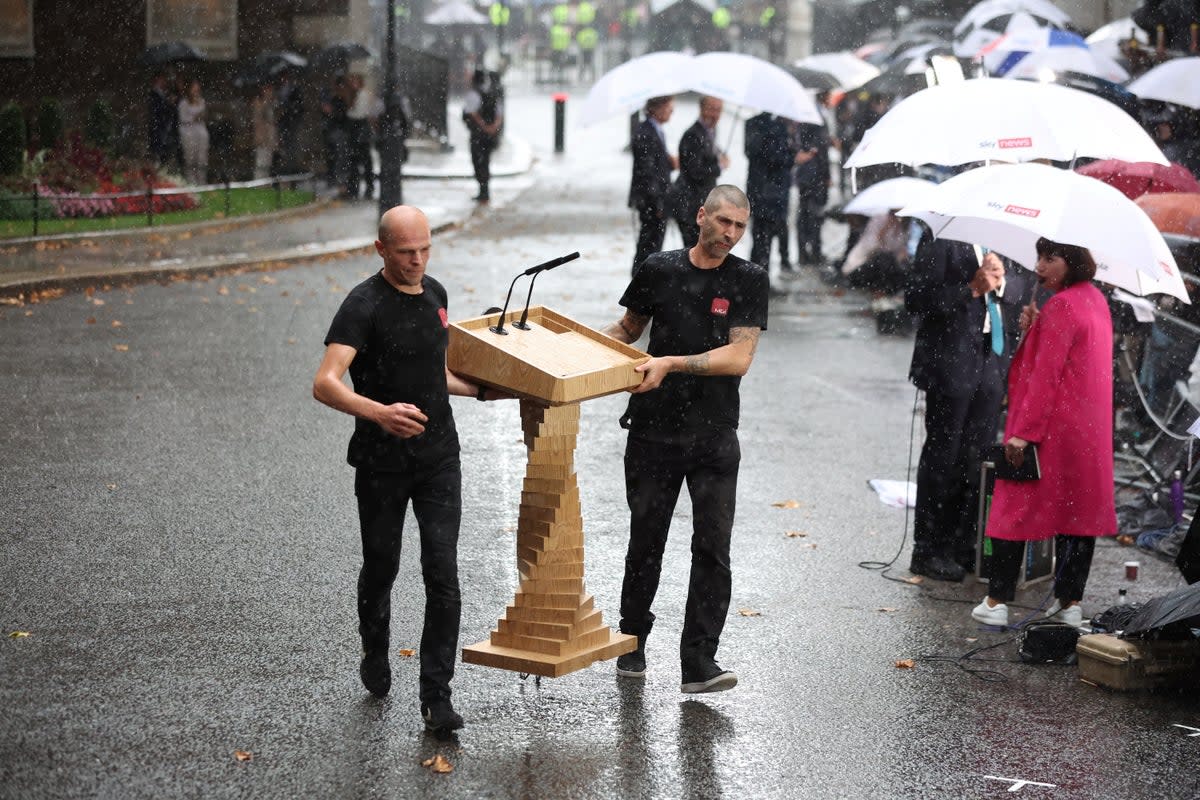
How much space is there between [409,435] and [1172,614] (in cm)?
328

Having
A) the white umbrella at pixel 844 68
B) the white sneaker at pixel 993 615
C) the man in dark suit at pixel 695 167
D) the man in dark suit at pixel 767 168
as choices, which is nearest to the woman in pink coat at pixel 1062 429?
the white sneaker at pixel 993 615

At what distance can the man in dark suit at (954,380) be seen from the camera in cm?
872

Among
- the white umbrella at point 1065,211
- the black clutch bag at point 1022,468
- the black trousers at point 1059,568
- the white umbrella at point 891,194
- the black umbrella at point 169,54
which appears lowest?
the black trousers at point 1059,568

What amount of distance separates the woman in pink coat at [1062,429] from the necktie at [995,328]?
2.76 ft

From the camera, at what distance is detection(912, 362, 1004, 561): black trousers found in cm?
890

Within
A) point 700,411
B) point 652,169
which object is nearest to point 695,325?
point 700,411

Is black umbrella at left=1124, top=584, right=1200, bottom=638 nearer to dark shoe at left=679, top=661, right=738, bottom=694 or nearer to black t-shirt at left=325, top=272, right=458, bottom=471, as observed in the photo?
dark shoe at left=679, top=661, right=738, bottom=694

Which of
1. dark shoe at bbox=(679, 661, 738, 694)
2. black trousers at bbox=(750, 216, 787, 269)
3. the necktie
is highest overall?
the necktie

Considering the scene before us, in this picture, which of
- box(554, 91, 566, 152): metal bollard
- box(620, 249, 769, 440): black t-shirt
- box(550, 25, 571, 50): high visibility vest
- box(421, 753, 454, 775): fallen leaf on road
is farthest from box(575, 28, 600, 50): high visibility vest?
box(421, 753, 454, 775): fallen leaf on road

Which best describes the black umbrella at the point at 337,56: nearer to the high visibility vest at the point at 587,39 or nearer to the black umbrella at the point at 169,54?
the black umbrella at the point at 169,54

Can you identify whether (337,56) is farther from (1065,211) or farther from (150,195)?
(1065,211)

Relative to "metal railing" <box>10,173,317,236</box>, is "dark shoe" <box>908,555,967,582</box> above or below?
below

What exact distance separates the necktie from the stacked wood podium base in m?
3.06

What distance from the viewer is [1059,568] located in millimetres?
8211
